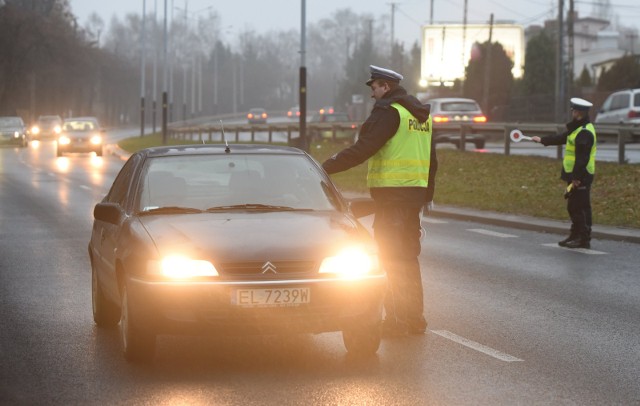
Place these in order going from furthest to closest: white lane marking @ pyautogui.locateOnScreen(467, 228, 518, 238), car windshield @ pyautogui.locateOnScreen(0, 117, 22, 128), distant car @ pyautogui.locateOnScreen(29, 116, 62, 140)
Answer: distant car @ pyautogui.locateOnScreen(29, 116, 62, 140), car windshield @ pyautogui.locateOnScreen(0, 117, 22, 128), white lane marking @ pyautogui.locateOnScreen(467, 228, 518, 238)

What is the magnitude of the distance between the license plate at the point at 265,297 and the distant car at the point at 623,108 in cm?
3513

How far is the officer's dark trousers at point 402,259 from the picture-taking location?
9391 mm

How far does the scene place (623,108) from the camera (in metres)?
43.1

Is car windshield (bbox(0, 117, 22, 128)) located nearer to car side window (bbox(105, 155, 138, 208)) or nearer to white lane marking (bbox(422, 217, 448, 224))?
white lane marking (bbox(422, 217, 448, 224))

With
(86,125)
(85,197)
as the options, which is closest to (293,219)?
Answer: (85,197)

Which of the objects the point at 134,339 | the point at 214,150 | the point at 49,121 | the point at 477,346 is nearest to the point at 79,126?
the point at 49,121

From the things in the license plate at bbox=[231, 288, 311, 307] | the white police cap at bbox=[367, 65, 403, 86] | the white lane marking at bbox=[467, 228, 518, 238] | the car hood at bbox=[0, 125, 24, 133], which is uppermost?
the white police cap at bbox=[367, 65, 403, 86]

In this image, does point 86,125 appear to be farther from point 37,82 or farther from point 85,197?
point 37,82

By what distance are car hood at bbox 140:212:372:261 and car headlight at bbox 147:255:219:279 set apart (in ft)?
0.15

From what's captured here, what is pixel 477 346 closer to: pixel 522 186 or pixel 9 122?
pixel 522 186

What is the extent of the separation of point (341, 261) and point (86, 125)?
44985mm

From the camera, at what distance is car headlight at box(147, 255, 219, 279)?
790 cm

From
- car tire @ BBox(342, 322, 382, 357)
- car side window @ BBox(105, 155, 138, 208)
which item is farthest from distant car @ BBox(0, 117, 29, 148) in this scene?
car tire @ BBox(342, 322, 382, 357)

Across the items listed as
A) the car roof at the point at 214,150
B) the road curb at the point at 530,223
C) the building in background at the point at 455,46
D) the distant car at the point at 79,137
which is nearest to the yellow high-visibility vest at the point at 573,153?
the road curb at the point at 530,223
